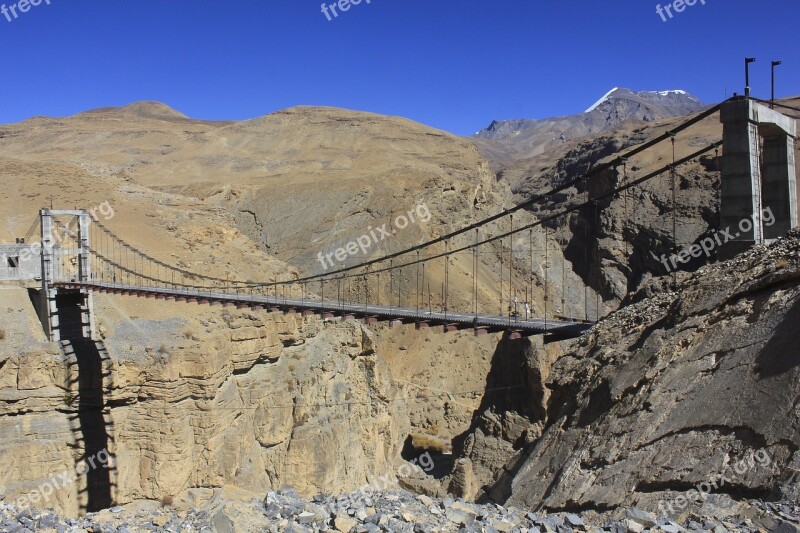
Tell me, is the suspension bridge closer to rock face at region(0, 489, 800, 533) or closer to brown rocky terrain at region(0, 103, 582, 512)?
brown rocky terrain at region(0, 103, 582, 512)

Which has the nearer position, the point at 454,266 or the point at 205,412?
the point at 205,412

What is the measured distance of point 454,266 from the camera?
46.2 meters

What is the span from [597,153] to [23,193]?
73.9 meters

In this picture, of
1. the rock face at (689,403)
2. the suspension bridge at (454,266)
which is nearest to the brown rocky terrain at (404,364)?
the rock face at (689,403)

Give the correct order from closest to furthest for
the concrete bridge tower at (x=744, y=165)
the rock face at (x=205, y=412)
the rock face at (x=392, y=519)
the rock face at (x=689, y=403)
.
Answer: the rock face at (x=392, y=519)
the rock face at (x=689, y=403)
the concrete bridge tower at (x=744, y=165)
the rock face at (x=205, y=412)

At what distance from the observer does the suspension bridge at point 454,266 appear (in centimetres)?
1120

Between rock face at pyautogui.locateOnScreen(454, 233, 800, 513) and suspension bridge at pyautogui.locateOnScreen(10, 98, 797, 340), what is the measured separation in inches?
58.2

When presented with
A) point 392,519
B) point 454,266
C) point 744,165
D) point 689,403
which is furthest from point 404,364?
point 392,519

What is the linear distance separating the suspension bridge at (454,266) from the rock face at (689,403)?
148 cm

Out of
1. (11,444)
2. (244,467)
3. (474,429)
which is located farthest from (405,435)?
(11,444)

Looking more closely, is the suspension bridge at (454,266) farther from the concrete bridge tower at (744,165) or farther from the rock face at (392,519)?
the rock face at (392,519)

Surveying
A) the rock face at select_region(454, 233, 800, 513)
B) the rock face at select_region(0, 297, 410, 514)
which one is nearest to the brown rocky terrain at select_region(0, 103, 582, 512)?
the rock face at select_region(0, 297, 410, 514)

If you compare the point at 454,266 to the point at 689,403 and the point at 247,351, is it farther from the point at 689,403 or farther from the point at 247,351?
the point at 689,403

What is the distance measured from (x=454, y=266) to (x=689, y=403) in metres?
38.1
